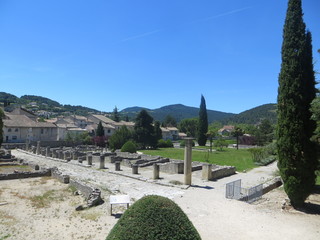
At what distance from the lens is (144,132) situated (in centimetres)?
4959

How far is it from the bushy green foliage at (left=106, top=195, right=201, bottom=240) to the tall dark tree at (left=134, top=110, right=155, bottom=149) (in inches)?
1747

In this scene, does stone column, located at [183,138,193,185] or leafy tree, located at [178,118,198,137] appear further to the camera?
leafy tree, located at [178,118,198,137]

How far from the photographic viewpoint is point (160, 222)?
486cm

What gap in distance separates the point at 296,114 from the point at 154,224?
9885mm

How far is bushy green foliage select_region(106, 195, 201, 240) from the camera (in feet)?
15.4

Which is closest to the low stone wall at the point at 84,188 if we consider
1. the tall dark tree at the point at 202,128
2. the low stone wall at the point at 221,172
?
the low stone wall at the point at 221,172

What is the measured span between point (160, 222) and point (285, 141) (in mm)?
9418

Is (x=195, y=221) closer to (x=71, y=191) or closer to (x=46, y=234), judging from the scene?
(x=46, y=234)

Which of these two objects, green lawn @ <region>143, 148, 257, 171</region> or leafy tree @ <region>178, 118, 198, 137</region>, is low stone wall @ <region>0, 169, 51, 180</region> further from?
leafy tree @ <region>178, 118, 198, 137</region>

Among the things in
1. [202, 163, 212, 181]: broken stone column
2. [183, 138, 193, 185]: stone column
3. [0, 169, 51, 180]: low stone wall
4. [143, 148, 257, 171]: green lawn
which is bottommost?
[0, 169, 51, 180]: low stone wall

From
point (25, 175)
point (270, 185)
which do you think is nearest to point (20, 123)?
point (25, 175)

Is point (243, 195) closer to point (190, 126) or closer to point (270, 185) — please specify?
point (270, 185)

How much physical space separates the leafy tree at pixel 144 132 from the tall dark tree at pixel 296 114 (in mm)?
38659

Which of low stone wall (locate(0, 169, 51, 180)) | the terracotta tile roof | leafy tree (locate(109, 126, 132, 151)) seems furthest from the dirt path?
the terracotta tile roof
